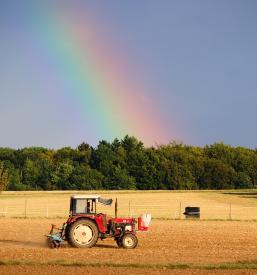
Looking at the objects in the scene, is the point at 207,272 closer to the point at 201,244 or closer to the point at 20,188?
the point at 201,244

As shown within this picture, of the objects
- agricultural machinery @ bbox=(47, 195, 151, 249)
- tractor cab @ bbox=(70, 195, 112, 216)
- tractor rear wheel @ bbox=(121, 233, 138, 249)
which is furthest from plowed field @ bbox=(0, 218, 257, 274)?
tractor cab @ bbox=(70, 195, 112, 216)

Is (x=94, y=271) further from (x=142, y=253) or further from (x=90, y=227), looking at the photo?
(x=90, y=227)

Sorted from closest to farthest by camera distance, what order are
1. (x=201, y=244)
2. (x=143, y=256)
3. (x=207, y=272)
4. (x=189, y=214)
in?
(x=207, y=272) < (x=143, y=256) < (x=201, y=244) < (x=189, y=214)

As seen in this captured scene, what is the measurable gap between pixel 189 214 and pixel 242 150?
98.4m

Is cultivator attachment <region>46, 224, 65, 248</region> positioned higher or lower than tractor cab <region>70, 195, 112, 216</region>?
lower

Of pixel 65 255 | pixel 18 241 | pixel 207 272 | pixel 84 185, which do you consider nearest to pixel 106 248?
pixel 65 255

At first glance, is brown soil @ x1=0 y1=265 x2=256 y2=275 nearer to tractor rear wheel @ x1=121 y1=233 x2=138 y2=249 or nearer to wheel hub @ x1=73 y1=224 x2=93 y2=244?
wheel hub @ x1=73 y1=224 x2=93 y2=244

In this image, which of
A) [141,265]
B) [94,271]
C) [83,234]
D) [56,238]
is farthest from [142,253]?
[94,271]

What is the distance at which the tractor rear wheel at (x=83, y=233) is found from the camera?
73.3 feet

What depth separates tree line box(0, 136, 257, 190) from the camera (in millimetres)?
124250

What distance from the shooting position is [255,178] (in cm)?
13300

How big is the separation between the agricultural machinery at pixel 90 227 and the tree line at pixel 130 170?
98.7 m

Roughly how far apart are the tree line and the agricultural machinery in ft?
324

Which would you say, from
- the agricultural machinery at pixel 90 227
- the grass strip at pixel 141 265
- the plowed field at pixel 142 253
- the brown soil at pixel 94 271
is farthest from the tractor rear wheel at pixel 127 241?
the brown soil at pixel 94 271
